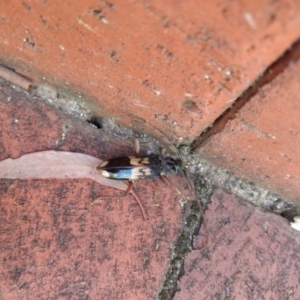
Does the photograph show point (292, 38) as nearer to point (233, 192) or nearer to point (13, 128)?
point (233, 192)

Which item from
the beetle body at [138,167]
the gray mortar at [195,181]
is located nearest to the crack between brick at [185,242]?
the gray mortar at [195,181]

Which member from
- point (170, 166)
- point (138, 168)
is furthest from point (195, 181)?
point (138, 168)

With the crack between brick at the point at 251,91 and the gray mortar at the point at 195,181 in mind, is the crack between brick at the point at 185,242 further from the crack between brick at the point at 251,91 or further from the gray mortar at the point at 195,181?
the crack between brick at the point at 251,91

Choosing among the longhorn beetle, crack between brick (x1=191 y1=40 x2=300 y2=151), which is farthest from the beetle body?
crack between brick (x1=191 y1=40 x2=300 y2=151)

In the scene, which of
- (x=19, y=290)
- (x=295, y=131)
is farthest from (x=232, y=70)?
(x=19, y=290)

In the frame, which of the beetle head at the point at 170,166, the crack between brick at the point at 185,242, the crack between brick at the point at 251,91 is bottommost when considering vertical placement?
the crack between brick at the point at 185,242

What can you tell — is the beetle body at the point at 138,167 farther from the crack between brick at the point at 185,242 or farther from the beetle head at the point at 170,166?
the crack between brick at the point at 185,242

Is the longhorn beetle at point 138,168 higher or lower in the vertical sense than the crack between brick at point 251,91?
lower

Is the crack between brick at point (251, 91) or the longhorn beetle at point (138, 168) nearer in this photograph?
the crack between brick at point (251, 91)
